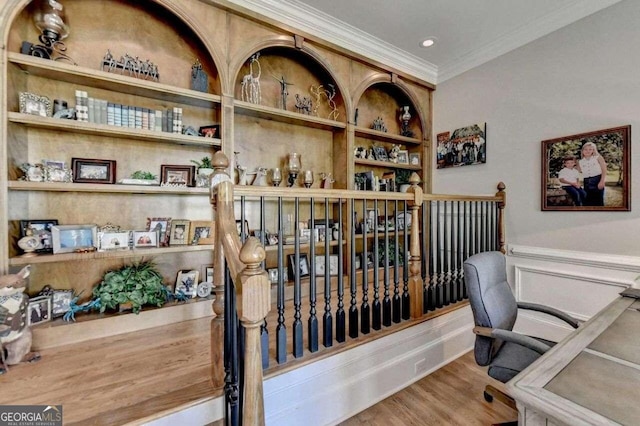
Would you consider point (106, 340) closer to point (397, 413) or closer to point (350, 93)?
point (397, 413)

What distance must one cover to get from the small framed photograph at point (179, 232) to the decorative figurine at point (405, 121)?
9.82 feet

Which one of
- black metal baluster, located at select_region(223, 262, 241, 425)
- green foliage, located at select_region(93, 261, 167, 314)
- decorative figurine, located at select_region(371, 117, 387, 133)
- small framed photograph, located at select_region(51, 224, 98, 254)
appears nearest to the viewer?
black metal baluster, located at select_region(223, 262, 241, 425)

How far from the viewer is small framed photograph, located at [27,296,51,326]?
186 cm

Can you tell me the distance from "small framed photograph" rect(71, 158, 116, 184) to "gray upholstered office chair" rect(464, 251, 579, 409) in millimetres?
2659

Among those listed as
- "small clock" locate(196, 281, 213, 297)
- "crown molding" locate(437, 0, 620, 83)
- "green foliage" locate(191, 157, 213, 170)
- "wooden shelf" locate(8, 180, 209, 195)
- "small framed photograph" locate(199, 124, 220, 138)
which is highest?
"crown molding" locate(437, 0, 620, 83)

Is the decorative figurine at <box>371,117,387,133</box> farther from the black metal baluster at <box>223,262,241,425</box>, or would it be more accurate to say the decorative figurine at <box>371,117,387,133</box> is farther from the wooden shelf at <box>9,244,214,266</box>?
the black metal baluster at <box>223,262,241,425</box>

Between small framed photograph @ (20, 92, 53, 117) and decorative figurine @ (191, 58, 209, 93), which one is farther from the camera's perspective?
decorative figurine @ (191, 58, 209, 93)

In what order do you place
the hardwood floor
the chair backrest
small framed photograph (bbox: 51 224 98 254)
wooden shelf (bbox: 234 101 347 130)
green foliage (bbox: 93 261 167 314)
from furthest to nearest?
wooden shelf (bbox: 234 101 347 130)
green foliage (bbox: 93 261 167 314)
small framed photograph (bbox: 51 224 98 254)
the hardwood floor
the chair backrest

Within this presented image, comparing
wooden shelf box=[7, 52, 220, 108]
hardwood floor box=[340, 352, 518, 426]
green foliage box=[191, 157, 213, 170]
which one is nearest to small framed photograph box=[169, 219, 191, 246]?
green foliage box=[191, 157, 213, 170]

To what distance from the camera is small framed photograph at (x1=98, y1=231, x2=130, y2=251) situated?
2.10m

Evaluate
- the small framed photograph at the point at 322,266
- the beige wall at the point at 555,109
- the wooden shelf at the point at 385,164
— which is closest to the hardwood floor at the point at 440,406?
the small framed photograph at the point at 322,266

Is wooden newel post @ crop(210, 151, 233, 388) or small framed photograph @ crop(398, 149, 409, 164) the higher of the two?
small framed photograph @ crop(398, 149, 409, 164)

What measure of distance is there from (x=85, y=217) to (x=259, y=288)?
210 cm

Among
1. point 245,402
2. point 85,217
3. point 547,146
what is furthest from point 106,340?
point 547,146
